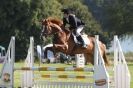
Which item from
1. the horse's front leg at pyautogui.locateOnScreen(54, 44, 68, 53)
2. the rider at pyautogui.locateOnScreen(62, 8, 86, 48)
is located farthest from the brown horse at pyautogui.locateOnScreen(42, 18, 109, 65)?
the rider at pyautogui.locateOnScreen(62, 8, 86, 48)

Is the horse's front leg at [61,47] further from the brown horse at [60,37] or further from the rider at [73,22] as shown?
the rider at [73,22]

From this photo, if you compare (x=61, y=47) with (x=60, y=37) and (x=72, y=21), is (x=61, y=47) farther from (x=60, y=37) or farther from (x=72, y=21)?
(x=72, y=21)

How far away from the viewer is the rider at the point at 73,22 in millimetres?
12508

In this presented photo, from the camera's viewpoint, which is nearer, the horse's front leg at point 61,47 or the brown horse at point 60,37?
the brown horse at point 60,37

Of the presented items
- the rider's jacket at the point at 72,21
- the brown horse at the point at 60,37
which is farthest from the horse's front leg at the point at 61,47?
the rider's jacket at the point at 72,21

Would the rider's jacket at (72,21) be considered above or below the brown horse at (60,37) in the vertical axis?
above

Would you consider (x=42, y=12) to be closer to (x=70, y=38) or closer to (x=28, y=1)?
(x=28, y=1)

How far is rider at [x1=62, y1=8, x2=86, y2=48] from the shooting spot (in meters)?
12.5

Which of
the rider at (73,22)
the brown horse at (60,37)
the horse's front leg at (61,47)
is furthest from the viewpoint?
the horse's front leg at (61,47)

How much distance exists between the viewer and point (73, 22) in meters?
12.9

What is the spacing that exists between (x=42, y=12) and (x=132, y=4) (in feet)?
36.9

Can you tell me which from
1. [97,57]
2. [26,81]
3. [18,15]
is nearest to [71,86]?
[26,81]

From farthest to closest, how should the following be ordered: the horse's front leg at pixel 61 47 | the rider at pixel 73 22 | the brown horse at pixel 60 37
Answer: the horse's front leg at pixel 61 47 → the brown horse at pixel 60 37 → the rider at pixel 73 22

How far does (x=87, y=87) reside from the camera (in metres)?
11.8
